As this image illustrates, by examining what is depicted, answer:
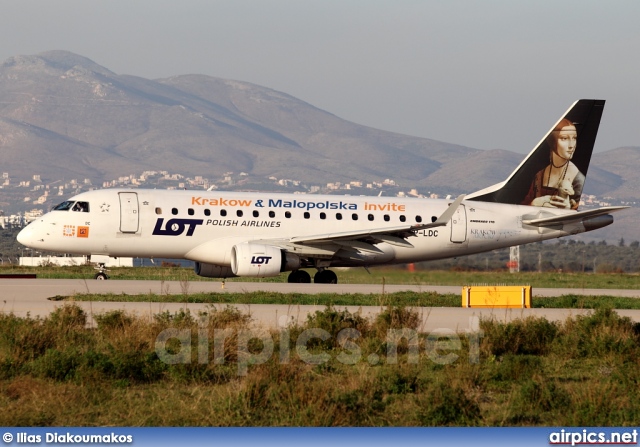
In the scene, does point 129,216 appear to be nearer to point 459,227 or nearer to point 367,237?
point 367,237

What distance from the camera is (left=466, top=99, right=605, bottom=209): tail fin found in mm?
42750

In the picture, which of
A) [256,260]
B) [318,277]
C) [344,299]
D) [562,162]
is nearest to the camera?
[344,299]

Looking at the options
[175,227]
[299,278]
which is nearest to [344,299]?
[175,227]

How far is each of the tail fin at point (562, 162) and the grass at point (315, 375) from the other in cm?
2165

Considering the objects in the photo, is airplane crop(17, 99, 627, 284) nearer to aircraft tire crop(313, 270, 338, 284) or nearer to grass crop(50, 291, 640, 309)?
aircraft tire crop(313, 270, 338, 284)

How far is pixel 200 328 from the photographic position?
19.2m

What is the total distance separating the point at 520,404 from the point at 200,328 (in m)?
6.92

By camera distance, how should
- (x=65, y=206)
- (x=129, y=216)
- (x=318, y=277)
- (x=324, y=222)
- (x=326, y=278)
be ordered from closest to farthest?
1. (x=129, y=216)
2. (x=65, y=206)
3. (x=326, y=278)
4. (x=318, y=277)
5. (x=324, y=222)

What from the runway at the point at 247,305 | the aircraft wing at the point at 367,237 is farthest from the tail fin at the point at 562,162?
the runway at the point at 247,305

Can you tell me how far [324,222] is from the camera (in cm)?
3938

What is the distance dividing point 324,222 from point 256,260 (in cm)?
433

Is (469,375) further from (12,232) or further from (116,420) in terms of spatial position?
(12,232)

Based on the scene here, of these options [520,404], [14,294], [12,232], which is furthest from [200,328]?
[12,232]

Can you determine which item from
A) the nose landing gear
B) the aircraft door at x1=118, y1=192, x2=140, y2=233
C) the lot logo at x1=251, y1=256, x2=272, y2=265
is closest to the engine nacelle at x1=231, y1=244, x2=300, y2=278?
the lot logo at x1=251, y1=256, x2=272, y2=265
